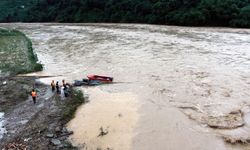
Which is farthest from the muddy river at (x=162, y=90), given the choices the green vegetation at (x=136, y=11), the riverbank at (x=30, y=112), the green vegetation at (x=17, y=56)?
the green vegetation at (x=136, y=11)

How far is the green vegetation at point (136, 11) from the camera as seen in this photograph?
5631cm

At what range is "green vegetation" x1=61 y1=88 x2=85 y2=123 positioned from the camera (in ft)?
70.2

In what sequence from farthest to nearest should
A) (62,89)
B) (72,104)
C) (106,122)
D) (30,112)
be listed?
1. (62,89)
2. (72,104)
3. (30,112)
4. (106,122)

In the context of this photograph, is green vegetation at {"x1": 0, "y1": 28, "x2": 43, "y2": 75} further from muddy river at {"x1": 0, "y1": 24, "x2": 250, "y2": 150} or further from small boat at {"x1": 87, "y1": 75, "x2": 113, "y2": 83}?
small boat at {"x1": 87, "y1": 75, "x2": 113, "y2": 83}

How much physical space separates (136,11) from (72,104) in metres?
48.4

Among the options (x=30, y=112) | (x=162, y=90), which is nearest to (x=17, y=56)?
(x=30, y=112)

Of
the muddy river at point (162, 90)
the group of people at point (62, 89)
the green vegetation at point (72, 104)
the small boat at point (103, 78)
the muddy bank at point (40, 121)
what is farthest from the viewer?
the small boat at point (103, 78)

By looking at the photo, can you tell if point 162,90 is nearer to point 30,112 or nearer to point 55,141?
point 30,112

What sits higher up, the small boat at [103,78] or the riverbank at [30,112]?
the small boat at [103,78]

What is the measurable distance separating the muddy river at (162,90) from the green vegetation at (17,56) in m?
1.41

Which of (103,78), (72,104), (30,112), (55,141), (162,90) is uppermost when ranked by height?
(103,78)

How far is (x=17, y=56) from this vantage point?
3934 cm

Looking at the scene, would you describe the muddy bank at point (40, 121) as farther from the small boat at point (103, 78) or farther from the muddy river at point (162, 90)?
the small boat at point (103, 78)

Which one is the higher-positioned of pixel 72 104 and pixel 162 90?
pixel 162 90
